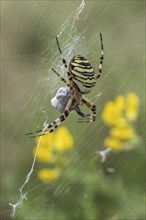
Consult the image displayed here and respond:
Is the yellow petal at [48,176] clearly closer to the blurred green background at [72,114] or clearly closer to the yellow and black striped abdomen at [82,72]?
the blurred green background at [72,114]

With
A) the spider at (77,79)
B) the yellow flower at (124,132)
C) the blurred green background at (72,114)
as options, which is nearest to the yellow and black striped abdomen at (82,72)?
the spider at (77,79)

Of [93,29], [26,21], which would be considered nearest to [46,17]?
[26,21]

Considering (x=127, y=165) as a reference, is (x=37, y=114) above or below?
above

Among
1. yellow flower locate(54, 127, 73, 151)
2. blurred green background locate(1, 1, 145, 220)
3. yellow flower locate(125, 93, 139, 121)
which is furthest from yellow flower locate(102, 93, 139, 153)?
yellow flower locate(54, 127, 73, 151)

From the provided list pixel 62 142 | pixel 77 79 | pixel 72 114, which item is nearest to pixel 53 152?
pixel 62 142

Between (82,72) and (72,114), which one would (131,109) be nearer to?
(72,114)

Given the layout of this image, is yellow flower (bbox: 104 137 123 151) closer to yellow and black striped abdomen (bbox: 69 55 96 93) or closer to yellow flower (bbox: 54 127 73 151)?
yellow flower (bbox: 54 127 73 151)

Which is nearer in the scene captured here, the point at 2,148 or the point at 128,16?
the point at 2,148

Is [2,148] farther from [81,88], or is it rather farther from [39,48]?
[81,88]
